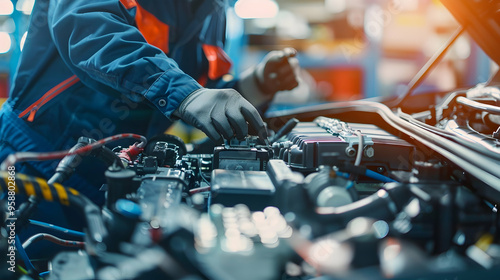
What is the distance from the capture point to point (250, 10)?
4848 millimetres

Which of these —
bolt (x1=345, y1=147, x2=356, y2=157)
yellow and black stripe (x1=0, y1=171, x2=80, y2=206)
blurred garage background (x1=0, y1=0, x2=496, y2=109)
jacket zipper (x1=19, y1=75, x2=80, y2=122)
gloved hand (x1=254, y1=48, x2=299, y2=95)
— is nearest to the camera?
yellow and black stripe (x1=0, y1=171, x2=80, y2=206)

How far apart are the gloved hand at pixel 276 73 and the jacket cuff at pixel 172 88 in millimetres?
648

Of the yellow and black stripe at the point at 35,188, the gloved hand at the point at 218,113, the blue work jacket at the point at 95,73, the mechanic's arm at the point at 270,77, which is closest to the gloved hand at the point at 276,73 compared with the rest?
the mechanic's arm at the point at 270,77

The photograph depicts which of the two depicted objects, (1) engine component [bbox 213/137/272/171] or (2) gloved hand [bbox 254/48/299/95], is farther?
(2) gloved hand [bbox 254/48/299/95]

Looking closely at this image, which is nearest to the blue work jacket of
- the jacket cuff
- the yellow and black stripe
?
the jacket cuff

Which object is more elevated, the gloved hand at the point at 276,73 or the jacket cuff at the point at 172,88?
the jacket cuff at the point at 172,88

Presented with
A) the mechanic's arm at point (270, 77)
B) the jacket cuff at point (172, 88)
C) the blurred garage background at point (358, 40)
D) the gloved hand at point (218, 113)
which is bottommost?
the blurred garage background at point (358, 40)

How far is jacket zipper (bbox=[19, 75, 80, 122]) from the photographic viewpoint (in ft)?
3.86

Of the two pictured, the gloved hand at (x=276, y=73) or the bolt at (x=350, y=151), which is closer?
the bolt at (x=350, y=151)

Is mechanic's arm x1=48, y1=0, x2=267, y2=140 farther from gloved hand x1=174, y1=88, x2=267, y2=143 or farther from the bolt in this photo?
the bolt

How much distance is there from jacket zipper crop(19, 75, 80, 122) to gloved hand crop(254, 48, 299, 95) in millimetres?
697

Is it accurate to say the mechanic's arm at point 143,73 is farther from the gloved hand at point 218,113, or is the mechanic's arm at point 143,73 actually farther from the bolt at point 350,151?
the bolt at point 350,151

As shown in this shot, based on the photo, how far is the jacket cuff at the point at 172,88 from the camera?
938mm

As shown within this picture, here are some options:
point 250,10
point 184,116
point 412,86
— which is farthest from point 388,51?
point 184,116
